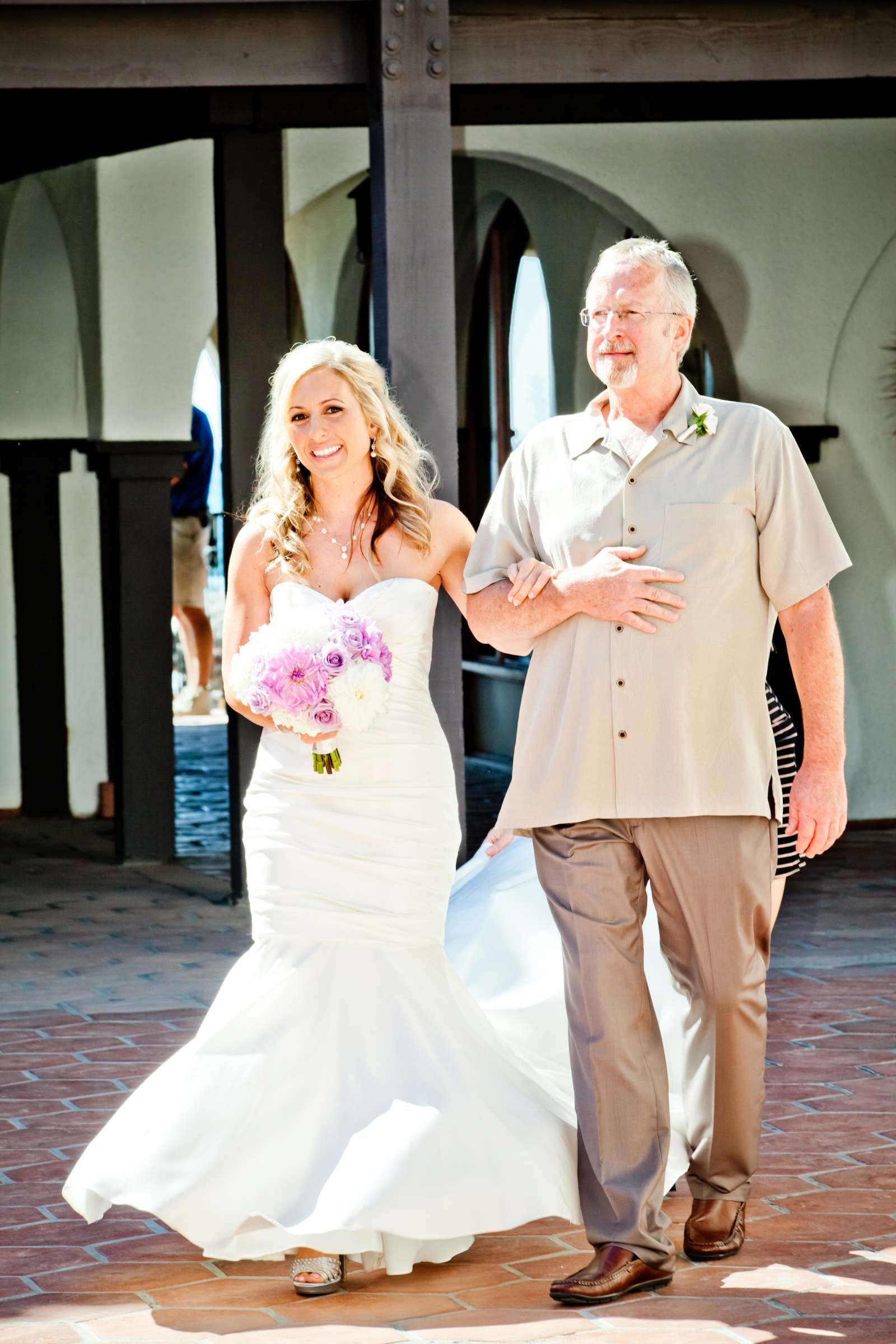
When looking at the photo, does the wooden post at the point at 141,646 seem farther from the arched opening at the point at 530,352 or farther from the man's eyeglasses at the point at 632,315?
the man's eyeglasses at the point at 632,315

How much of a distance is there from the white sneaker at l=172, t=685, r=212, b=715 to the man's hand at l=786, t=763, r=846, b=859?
49.5 ft

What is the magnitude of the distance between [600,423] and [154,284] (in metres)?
6.15

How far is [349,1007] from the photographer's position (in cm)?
381

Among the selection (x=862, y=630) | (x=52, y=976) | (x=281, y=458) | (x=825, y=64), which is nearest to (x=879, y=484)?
(x=862, y=630)

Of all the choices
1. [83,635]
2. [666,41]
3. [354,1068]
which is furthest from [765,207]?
[354,1068]

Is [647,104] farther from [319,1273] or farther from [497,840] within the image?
[319,1273]

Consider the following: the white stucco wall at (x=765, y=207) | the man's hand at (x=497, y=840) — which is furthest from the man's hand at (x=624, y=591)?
the white stucco wall at (x=765, y=207)

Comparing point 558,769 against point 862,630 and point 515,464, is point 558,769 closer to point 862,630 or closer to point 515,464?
point 515,464

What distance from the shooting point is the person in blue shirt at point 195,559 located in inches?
650

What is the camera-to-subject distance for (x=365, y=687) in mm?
3818

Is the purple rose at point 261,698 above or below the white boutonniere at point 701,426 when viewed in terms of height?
below

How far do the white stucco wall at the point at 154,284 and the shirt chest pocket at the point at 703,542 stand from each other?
6042 millimetres

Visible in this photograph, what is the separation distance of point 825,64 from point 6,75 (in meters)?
2.74

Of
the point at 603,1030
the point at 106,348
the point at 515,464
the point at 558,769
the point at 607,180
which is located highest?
the point at 607,180
